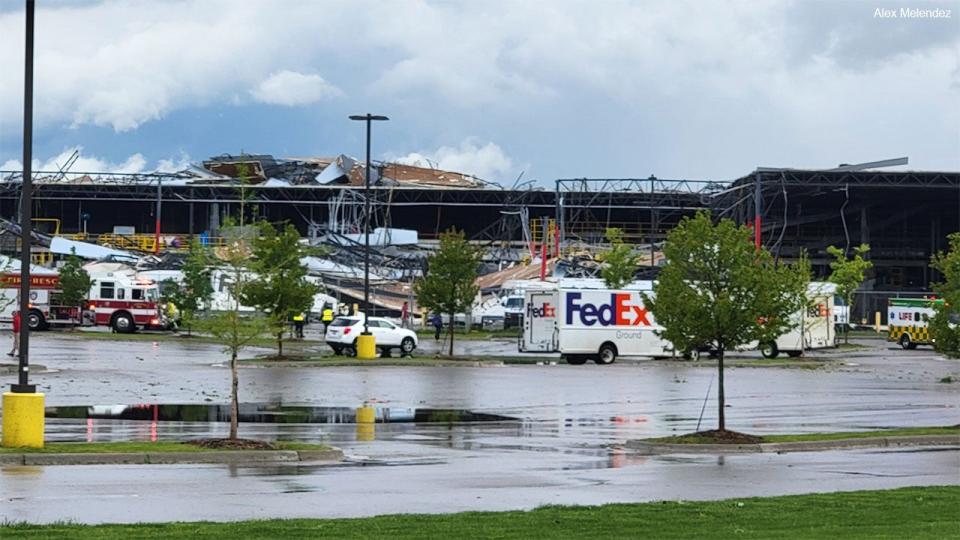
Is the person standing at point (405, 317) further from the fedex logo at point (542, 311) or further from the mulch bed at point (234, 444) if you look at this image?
the mulch bed at point (234, 444)

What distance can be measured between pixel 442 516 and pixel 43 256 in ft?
288

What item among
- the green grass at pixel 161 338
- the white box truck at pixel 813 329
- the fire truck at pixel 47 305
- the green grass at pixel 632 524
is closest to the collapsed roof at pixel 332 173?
the fire truck at pixel 47 305

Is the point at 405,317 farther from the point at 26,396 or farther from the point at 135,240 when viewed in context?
the point at 26,396

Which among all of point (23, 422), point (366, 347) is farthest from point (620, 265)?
point (23, 422)

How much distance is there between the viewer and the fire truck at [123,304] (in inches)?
2741

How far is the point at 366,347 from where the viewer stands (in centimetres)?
5100

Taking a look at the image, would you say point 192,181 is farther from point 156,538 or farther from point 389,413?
point 156,538

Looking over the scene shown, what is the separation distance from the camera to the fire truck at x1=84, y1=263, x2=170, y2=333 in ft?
228

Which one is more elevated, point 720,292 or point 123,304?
point 123,304

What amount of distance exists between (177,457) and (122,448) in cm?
100

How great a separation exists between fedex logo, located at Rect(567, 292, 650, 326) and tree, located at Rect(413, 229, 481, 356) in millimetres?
4426

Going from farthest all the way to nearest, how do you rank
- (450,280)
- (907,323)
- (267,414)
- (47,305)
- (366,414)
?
(907,323) < (47,305) < (450,280) < (366,414) < (267,414)

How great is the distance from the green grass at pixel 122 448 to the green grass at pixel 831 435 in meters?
5.97

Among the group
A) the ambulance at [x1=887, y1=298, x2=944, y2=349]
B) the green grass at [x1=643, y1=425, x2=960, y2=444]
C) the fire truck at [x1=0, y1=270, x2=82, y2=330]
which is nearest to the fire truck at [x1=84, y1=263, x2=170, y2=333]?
the fire truck at [x1=0, y1=270, x2=82, y2=330]
